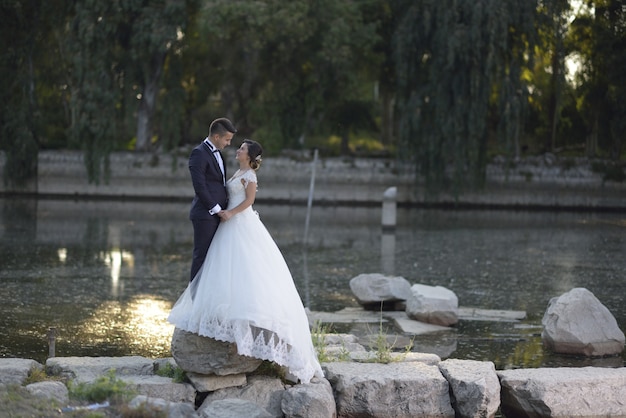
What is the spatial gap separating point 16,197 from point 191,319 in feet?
104

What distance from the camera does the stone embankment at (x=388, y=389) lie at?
825 cm

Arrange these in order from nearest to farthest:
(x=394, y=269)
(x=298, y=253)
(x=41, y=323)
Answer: (x=41, y=323), (x=394, y=269), (x=298, y=253)

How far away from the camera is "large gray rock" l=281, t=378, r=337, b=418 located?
810cm

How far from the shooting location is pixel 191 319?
27.1 ft

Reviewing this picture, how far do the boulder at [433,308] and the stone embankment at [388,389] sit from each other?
434 centimetres

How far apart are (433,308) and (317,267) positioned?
6.78 m

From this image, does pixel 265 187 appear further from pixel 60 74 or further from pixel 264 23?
pixel 60 74

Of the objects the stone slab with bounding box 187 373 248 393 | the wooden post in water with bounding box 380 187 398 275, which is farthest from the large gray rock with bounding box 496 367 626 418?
the wooden post in water with bounding box 380 187 398 275

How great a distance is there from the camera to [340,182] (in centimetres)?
4012

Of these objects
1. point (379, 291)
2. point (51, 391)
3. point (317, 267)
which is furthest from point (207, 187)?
point (317, 267)

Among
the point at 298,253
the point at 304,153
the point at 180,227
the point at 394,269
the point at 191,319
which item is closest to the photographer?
the point at 191,319

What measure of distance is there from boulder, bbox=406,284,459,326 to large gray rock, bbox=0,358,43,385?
236 inches

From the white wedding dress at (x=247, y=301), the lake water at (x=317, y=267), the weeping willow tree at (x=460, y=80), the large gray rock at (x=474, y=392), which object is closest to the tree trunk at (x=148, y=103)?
the lake water at (x=317, y=267)

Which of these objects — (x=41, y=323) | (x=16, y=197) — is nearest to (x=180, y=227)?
(x=16, y=197)
